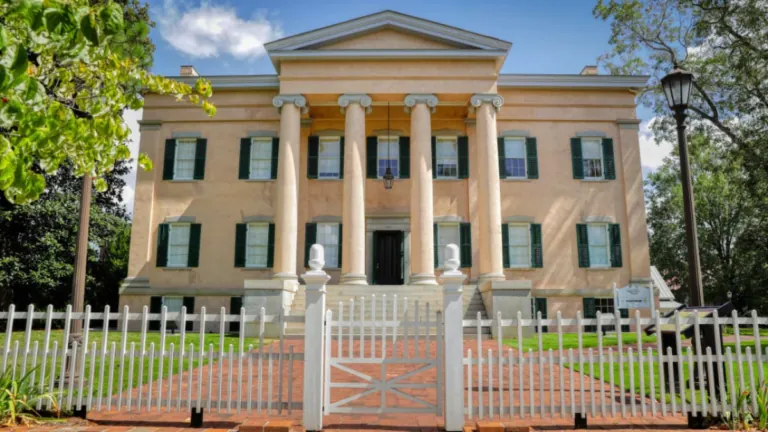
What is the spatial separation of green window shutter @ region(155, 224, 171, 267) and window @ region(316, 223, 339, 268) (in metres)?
5.81

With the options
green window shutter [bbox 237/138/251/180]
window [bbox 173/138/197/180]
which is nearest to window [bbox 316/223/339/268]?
green window shutter [bbox 237/138/251/180]

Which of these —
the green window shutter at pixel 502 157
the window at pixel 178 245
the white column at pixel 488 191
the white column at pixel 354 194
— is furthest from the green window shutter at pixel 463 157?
the window at pixel 178 245

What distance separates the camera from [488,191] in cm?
1858

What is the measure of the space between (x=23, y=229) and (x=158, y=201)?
6.36 m

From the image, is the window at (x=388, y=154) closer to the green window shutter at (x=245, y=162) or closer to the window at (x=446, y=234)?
the window at (x=446, y=234)

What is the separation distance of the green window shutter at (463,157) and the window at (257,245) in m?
7.83

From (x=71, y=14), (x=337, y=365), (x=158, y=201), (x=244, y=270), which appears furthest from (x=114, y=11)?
(x=158, y=201)

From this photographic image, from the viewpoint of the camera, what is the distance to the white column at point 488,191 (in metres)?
→ 18.2

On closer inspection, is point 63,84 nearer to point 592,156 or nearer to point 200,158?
point 200,158

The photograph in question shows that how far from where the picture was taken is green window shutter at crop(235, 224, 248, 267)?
2038 cm

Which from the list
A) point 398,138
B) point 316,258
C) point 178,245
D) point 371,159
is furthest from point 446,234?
point 316,258

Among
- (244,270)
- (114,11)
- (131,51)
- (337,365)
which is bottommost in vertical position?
(337,365)

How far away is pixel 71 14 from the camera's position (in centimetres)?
351

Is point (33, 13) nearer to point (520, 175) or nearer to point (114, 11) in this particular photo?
point (114, 11)
